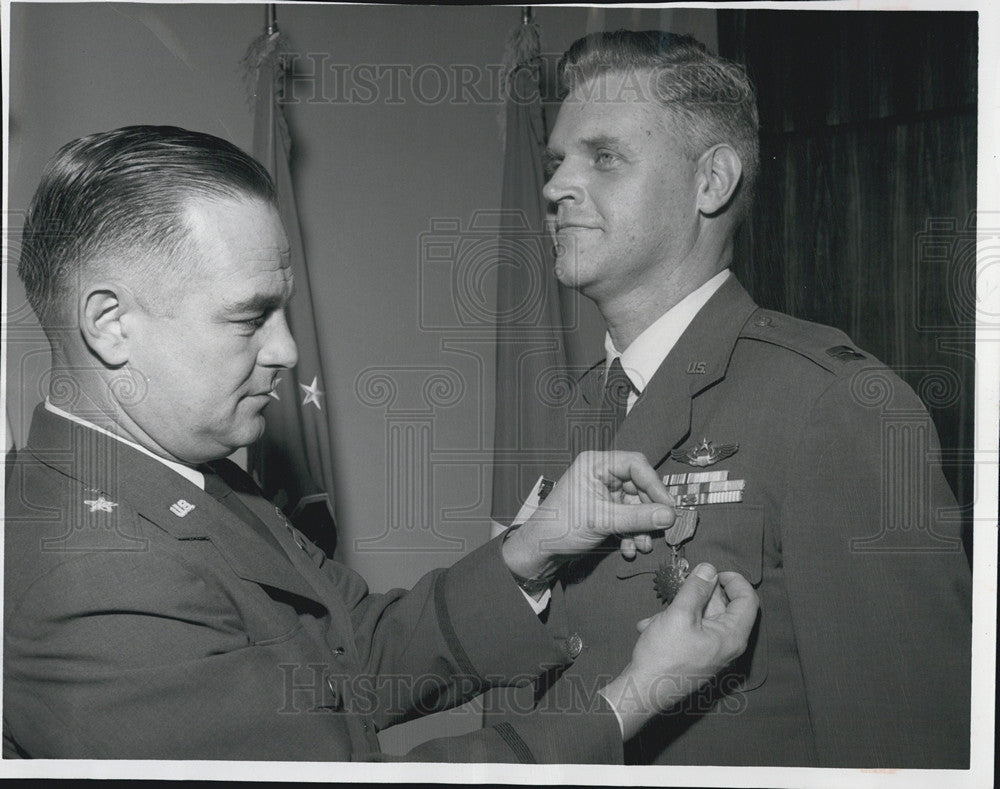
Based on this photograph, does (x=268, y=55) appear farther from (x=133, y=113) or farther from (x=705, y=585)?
(x=705, y=585)

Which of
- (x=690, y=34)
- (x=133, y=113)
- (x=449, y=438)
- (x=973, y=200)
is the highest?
(x=690, y=34)

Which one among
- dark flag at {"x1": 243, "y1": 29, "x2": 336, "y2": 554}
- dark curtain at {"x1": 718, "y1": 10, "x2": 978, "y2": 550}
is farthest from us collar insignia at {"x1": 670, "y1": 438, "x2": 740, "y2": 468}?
dark flag at {"x1": 243, "y1": 29, "x2": 336, "y2": 554}

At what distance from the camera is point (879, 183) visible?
2.28 meters

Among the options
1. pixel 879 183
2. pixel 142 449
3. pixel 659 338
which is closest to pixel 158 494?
pixel 142 449

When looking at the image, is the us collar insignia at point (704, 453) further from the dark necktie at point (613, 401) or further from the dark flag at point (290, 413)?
the dark flag at point (290, 413)

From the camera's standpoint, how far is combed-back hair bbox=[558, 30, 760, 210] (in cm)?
214

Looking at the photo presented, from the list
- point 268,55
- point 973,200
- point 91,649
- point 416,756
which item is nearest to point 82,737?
point 91,649

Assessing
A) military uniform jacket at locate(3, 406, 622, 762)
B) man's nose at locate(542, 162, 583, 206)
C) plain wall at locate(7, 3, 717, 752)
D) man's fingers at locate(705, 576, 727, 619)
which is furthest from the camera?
plain wall at locate(7, 3, 717, 752)

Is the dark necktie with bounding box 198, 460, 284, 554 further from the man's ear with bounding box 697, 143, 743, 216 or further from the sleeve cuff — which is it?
the man's ear with bounding box 697, 143, 743, 216

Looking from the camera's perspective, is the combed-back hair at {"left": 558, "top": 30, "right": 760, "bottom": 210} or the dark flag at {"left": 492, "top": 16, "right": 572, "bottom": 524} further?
the dark flag at {"left": 492, "top": 16, "right": 572, "bottom": 524}

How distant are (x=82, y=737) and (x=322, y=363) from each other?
36.0 inches

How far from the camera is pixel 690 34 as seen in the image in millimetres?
2246

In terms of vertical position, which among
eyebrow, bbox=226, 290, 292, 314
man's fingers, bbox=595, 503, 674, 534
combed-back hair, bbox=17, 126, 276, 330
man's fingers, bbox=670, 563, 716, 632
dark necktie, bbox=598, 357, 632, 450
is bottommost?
man's fingers, bbox=670, 563, 716, 632

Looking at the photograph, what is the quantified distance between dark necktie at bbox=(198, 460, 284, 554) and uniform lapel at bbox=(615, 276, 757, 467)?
808 millimetres
